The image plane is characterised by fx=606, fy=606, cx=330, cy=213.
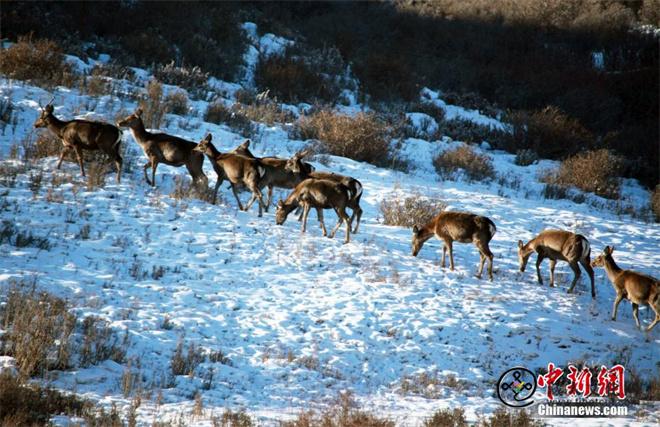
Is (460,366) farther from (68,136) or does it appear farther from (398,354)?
(68,136)

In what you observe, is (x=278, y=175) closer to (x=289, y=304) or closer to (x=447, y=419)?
(x=289, y=304)

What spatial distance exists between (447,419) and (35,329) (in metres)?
4.95

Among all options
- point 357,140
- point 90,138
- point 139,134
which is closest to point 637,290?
point 357,140

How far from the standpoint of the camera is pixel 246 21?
28031 mm

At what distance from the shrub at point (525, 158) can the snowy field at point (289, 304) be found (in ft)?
23.2

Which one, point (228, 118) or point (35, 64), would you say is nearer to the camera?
point (35, 64)

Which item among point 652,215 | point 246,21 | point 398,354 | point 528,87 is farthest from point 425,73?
point 398,354

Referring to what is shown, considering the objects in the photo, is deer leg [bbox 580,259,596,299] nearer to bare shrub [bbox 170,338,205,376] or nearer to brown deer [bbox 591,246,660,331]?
brown deer [bbox 591,246,660,331]

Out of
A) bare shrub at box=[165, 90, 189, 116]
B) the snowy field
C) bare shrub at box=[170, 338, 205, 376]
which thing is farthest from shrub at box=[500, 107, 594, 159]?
bare shrub at box=[170, 338, 205, 376]

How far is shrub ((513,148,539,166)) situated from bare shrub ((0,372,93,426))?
719 inches

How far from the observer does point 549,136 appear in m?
23.0

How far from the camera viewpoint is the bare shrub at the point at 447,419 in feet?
21.3

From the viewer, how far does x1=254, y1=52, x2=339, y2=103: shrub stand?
2356 centimetres

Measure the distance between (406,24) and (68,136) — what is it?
2403 centimetres
